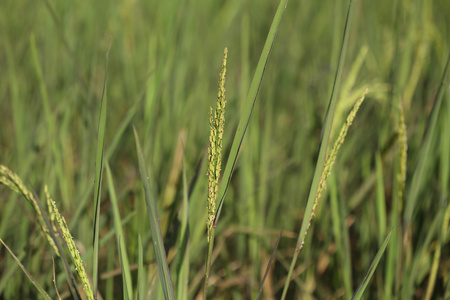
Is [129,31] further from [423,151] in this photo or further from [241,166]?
[423,151]

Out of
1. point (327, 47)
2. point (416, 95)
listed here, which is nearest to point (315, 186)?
point (416, 95)

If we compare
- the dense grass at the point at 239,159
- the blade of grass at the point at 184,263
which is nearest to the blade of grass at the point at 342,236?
the dense grass at the point at 239,159

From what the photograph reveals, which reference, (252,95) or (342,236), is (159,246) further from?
(342,236)

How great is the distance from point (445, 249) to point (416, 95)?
2.26ft

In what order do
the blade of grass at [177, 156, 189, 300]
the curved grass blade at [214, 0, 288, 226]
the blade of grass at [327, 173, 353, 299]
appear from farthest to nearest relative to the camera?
the blade of grass at [327, 173, 353, 299] → the blade of grass at [177, 156, 189, 300] → the curved grass blade at [214, 0, 288, 226]

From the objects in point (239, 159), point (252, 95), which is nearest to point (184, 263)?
point (252, 95)

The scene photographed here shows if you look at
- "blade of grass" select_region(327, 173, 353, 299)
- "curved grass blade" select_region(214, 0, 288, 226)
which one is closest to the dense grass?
"blade of grass" select_region(327, 173, 353, 299)

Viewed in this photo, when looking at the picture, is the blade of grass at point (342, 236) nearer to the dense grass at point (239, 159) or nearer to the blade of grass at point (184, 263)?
the dense grass at point (239, 159)

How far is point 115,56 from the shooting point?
6.58 feet

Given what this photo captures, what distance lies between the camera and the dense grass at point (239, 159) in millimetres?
925

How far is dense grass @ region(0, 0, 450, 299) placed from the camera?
3.04 feet

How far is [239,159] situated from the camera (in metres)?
1.25

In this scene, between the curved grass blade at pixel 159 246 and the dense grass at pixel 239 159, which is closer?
the curved grass blade at pixel 159 246

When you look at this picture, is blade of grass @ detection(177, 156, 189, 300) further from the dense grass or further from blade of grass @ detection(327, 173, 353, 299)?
blade of grass @ detection(327, 173, 353, 299)
